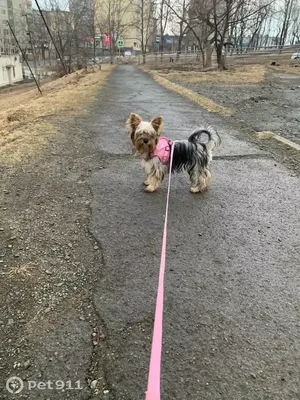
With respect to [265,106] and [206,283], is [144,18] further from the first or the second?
[206,283]

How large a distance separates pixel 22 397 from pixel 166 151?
10.5ft

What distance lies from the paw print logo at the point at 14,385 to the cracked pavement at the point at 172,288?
4 centimetres

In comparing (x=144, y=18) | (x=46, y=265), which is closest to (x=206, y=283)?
(x=46, y=265)

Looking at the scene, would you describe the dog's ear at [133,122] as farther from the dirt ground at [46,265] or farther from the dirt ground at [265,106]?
the dirt ground at [265,106]

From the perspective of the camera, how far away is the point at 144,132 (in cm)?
418

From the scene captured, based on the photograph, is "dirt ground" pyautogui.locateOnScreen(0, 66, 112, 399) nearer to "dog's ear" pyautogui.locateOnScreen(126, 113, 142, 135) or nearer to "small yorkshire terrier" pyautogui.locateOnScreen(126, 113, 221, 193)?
"small yorkshire terrier" pyautogui.locateOnScreen(126, 113, 221, 193)

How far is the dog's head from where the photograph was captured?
4.19 m

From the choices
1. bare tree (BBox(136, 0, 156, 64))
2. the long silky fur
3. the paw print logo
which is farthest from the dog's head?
bare tree (BBox(136, 0, 156, 64))

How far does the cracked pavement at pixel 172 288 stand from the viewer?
2043 mm

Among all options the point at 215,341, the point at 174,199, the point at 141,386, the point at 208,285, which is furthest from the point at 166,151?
the point at 141,386

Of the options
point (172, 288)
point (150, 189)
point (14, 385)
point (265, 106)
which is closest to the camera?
point (14, 385)

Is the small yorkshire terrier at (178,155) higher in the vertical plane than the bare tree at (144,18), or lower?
lower

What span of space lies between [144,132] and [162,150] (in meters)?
0.37

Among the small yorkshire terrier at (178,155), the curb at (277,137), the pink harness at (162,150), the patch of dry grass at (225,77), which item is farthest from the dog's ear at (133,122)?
the patch of dry grass at (225,77)
